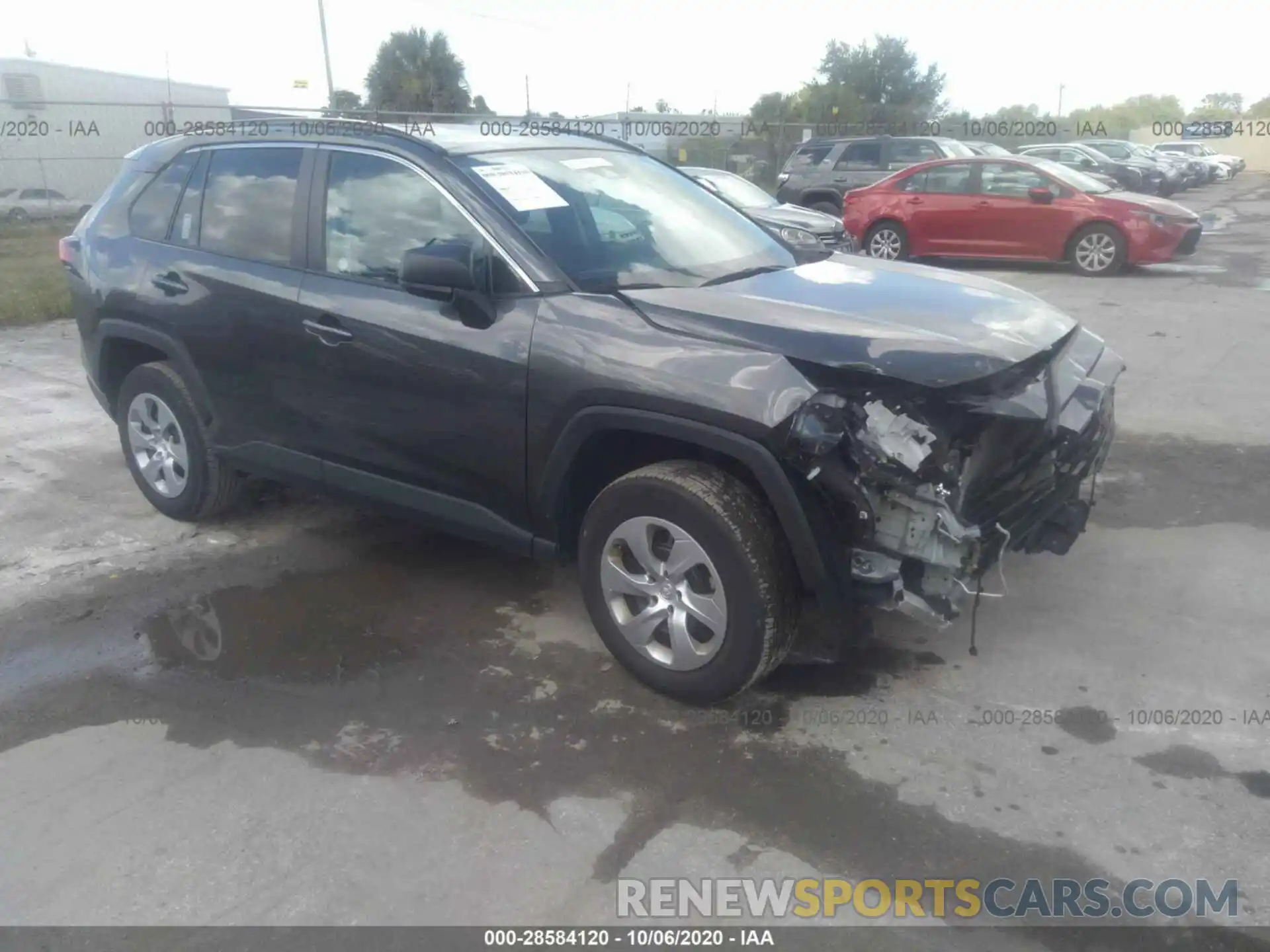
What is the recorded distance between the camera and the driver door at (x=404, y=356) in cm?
379

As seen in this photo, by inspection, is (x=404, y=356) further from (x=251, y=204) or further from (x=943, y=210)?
(x=943, y=210)

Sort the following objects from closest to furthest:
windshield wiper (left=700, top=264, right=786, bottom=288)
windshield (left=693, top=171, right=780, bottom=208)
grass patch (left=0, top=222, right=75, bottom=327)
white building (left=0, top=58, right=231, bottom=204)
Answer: windshield wiper (left=700, top=264, right=786, bottom=288) < grass patch (left=0, top=222, right=75, bottom=327) < windshield (left=693, top=171, right=780, bottom=208) < white building (left=0, top=58, right=231, bottom=204)

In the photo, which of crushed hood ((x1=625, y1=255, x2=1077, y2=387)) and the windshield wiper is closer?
crushed hood ((x1=625, y1=255, x2=1077, y2=387))

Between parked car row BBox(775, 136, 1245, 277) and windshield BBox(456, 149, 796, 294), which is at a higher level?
windshield BBox(456, 149, 796, 294)

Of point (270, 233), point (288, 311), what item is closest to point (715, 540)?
point (288, 311)

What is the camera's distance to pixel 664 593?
3.57m

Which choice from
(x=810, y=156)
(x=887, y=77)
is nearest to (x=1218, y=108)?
(x=887, y=77)

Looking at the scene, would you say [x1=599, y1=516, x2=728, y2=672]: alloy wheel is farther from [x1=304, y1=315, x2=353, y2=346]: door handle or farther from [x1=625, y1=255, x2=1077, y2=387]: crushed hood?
[x1=304, y1=315, x2=353, y2=346]: door handle

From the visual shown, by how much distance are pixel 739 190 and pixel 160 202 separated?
10.0m

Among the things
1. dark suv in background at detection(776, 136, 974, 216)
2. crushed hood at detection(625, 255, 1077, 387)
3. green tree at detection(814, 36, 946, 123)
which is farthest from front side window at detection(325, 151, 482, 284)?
green tree at detection(814, 36, 946, 123)

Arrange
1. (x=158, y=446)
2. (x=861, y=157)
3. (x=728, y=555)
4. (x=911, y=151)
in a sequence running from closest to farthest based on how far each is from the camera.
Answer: (x=728, y=555), (x=158, y=446), (x=911, y=151), (x=861, y=157)

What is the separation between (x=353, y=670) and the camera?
396 centimetres

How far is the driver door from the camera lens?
379 cm

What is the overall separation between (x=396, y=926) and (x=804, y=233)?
10.1m
